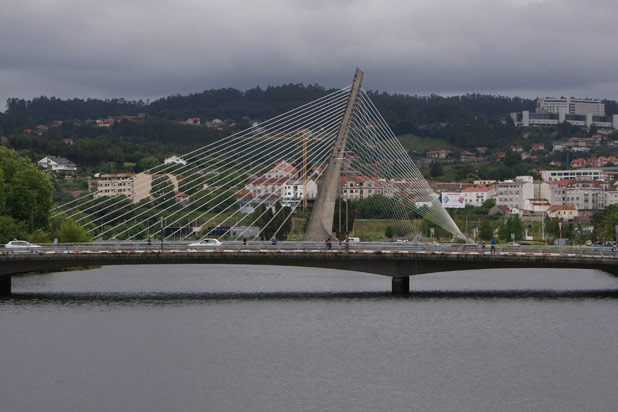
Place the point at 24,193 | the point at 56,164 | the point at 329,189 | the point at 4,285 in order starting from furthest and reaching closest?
the point at 56,164 < the point at 24,193 < the point at 329,189 < the point at 4,285

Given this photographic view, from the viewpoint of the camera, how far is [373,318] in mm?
47469

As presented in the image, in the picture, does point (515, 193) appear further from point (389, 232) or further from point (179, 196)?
point (179, 196)

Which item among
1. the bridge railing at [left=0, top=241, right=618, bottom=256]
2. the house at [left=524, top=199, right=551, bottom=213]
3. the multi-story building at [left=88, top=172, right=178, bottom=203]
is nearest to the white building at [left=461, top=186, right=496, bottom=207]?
the house at [left=524, top=199, right=551, bottom=213]

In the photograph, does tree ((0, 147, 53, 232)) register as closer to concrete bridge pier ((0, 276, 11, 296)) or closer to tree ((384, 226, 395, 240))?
concrete bridge pier ((0, 276, 11, 296))

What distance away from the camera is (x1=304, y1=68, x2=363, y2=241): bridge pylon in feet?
194

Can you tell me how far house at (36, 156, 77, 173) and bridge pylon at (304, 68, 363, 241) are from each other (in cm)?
11086

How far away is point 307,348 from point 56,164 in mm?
134987

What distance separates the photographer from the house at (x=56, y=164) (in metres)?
167

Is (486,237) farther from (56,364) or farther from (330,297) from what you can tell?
(56,364)

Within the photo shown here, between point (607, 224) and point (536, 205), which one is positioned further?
point (536, 205)

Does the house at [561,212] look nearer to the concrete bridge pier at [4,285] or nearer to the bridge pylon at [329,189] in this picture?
the bridge pylon at [329,189]

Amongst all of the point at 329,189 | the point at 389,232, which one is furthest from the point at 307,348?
the point at 389,232

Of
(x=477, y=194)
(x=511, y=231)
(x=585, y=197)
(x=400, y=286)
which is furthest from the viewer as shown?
(x=585, y=197)

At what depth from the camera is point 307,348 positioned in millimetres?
40500
